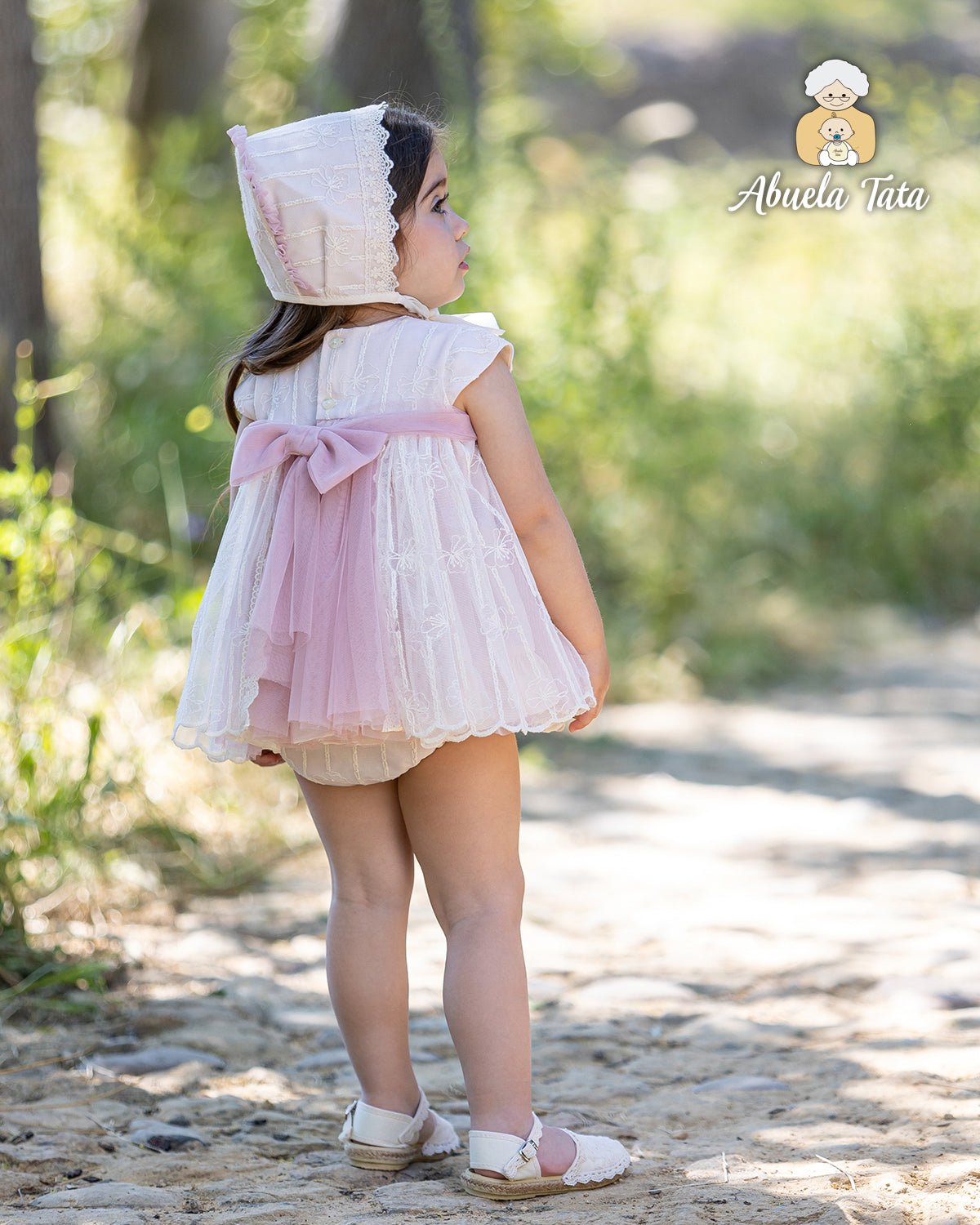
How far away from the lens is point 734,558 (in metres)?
6.02

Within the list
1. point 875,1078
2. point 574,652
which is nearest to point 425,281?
point 574,652

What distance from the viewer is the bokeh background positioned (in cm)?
354

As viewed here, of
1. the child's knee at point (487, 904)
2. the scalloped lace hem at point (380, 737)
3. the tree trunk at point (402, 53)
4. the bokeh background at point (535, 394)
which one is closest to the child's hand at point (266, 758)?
the scalloped lace hem at point (380, 737)

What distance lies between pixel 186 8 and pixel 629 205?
542 cm

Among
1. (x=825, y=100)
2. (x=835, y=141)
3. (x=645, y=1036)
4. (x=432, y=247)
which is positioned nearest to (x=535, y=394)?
(x=825, y=100)

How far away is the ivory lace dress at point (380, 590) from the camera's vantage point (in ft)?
5.96

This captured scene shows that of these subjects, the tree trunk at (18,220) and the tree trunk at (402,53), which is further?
the tree trunk at (402,53)

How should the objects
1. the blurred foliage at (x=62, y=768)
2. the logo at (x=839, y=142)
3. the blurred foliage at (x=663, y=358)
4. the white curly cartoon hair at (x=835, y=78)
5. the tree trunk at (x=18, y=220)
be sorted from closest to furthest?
the blurred foliage at (x=62, y=768) < the tree trunk at (x=18, y=220) < the white curly cartoon hair at (x=835, y=78) < the logo at (x=839, y=142) < the blurred foliage at (x=663, y=358)

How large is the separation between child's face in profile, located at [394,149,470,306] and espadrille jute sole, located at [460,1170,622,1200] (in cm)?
123

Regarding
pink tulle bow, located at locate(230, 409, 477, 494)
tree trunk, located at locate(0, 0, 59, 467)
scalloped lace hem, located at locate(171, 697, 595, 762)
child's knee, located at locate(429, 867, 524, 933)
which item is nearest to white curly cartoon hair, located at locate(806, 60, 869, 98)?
tree trunk, located at locate(0, 0, 59, 467)

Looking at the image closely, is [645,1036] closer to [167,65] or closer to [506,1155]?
[506,1155]

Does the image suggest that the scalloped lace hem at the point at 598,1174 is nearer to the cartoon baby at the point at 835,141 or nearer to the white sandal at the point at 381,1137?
the white sandal at the point at 381,1137

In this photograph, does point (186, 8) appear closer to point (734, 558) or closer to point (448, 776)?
point (734, 558)
